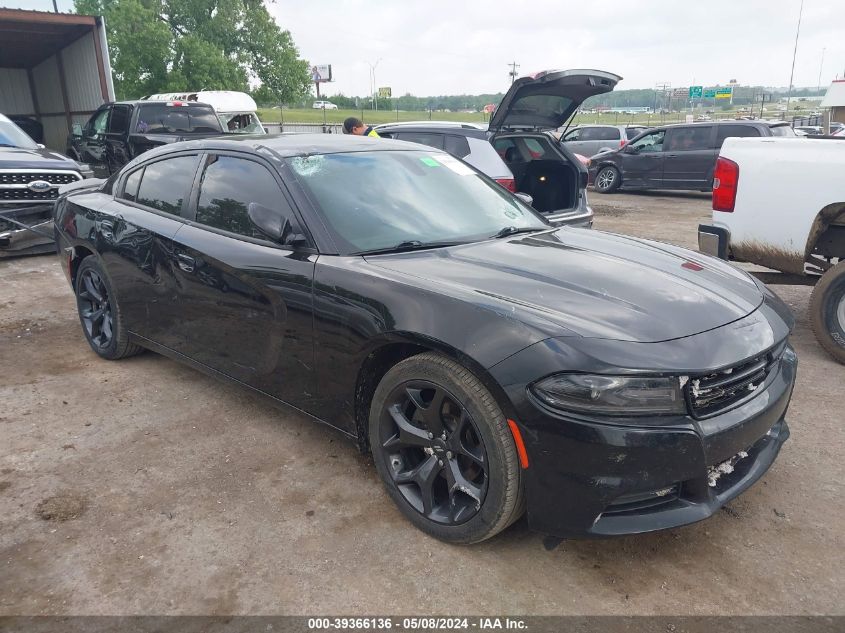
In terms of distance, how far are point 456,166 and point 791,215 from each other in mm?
2451

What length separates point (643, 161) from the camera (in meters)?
14.8

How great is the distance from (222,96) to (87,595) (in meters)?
17.1

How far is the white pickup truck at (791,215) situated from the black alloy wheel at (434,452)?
10.6 feet

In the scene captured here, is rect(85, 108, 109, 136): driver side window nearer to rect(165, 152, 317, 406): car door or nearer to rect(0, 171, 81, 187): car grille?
rect(0, 171, 81, 187): car grille

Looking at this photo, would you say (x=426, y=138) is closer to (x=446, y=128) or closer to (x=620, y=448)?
(x=446, y=128)

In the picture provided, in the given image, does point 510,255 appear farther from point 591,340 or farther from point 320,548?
point 320,548

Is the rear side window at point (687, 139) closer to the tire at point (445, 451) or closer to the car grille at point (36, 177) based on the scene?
the car grille at point (36, 177)

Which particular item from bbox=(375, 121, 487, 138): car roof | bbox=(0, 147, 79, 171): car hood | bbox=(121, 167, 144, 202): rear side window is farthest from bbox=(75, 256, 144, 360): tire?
bbox=(375, 121, 487, 138): car roof

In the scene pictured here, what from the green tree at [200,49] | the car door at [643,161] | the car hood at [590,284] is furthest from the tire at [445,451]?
the green tree at [200,49]

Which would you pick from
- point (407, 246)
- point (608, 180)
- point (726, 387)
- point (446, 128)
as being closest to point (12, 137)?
point (446, 128)

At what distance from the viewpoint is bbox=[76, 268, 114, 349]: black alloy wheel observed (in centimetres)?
452

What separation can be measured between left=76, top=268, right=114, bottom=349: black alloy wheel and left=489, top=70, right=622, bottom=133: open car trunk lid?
4.22m

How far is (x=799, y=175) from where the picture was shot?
175 inches

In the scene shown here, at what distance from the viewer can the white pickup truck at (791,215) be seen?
438 centimetres
